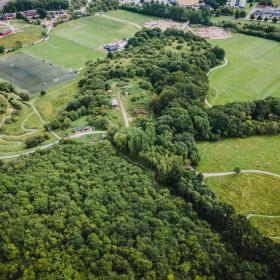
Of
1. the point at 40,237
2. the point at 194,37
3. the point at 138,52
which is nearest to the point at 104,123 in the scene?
Result: the point at 40,237

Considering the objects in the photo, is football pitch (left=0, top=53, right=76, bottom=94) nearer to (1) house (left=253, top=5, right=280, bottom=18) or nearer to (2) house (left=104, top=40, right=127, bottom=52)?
(2) house (left=104, top=40, right=127, bottom=52)

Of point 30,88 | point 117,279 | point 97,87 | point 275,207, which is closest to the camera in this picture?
point 117,279

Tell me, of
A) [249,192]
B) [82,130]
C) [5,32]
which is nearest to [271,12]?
[249,192]

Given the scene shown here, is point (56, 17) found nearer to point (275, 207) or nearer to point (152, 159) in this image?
point (152, 159)

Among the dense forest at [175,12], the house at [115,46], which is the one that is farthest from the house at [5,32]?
the dense forest at [175,12]

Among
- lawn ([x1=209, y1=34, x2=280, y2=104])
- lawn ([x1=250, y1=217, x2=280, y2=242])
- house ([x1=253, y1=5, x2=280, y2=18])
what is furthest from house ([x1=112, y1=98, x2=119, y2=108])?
house ([x1=253, y1=5, x2=280, y2=18])

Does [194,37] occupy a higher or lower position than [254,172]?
higher

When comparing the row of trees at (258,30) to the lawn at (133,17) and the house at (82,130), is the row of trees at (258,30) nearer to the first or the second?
the lawn at (133,17)
